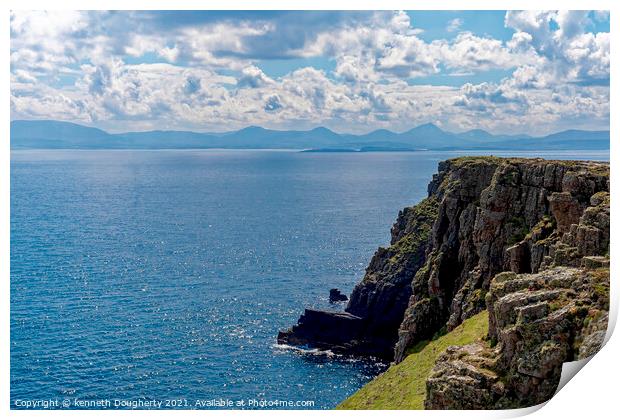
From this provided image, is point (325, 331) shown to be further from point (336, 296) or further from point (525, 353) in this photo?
point (525, 353)

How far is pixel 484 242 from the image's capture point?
54625mm

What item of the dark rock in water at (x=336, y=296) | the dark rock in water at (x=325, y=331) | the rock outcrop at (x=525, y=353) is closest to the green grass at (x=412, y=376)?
the rock outcrop at (x=525, y=353)

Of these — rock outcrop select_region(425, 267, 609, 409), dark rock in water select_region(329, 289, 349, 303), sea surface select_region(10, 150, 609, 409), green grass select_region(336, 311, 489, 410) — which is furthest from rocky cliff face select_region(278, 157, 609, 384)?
dark rock in water select_region(329, 289, 349, 303)

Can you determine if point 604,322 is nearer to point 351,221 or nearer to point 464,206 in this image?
point 464,206

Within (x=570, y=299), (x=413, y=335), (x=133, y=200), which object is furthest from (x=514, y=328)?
(x=133, y=200)

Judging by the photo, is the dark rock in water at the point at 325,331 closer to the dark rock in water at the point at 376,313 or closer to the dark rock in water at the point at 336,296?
the dark rock in water at the point at 376,313

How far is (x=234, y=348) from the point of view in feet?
252

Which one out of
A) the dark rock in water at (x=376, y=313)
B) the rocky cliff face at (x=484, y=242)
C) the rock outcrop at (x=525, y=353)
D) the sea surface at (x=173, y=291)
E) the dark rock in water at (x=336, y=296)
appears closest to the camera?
the rock outcrop at (x=525, y=353)

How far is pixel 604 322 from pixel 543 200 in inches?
747

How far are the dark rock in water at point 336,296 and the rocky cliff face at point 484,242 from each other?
12457 millimetres

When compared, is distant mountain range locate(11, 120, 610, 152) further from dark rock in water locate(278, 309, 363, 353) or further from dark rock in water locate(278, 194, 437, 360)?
dark rock in water locate(278, 309, 363, 353)

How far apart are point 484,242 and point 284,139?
68.2 metres

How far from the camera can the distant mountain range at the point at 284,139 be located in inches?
2579

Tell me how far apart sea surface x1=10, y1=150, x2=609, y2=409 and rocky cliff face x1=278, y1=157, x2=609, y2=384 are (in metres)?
5.26
